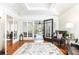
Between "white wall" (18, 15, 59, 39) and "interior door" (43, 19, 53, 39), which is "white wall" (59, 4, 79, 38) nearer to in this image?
"white wall" (18, 15, 59, 39)

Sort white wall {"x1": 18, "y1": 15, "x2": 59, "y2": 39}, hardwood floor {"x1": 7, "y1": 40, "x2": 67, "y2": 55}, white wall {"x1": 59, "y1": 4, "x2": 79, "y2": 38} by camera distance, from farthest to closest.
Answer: white wall {"x1": 18, "y1": 15, "x2": 59, "y2": 39}
white wall {"x1": 59, "y1": 4, "x2": 79, "y2": 38}
hardwood floor {"x1": 7, "y1": 40, "x2": 67, "y2": 55}

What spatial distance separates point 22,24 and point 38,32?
44 centimetres

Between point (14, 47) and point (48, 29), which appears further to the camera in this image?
point (48, 29)

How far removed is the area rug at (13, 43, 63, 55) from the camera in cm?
256

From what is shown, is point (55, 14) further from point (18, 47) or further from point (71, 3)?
point (18, 47)

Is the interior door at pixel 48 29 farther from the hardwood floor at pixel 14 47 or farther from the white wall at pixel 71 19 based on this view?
the hardwood floor at pixel 14 47

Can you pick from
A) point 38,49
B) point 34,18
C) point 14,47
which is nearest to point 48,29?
point 34,18

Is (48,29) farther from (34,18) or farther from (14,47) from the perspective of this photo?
(14,47)

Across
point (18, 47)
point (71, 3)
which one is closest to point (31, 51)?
point (18, 47)

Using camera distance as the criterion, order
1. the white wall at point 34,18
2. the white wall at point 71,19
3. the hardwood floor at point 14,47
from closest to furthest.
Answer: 1. the hardwood floor at point 14,47
2. the white wall at point 71,19
3. the white wall at point 34,18

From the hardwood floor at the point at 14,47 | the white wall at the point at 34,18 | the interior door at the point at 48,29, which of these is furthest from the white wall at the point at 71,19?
the hardwood floor at the point at 14,47

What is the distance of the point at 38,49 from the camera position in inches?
→ 107

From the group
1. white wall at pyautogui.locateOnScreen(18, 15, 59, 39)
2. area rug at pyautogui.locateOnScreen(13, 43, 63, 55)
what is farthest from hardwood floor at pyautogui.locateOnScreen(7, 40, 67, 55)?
white wall at pyautogui.locateOnScreen(18, 15, 59, 39)

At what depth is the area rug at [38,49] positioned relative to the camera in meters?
2.56
